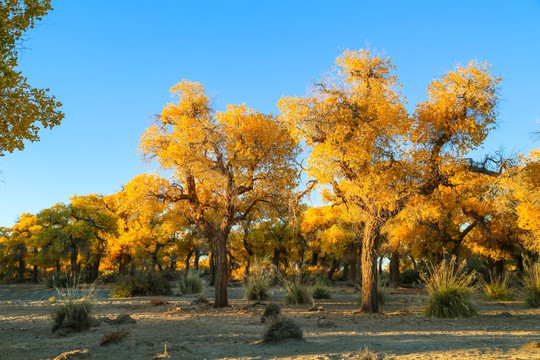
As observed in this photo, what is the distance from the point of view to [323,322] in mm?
10531

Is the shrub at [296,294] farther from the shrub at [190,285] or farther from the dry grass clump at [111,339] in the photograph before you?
the dry grass clump at [111,339]

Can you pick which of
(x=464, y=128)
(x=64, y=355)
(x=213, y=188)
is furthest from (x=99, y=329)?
(x=464, y=128)

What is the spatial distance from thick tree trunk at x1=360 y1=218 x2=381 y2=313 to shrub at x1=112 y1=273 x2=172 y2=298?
12899mm

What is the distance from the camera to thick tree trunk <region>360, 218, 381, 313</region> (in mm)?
13234

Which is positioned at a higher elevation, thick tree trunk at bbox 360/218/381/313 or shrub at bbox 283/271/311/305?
thick tree trunk at bbox 360/218/381/313

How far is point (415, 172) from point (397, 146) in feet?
3.47

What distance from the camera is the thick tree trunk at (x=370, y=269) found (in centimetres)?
1323

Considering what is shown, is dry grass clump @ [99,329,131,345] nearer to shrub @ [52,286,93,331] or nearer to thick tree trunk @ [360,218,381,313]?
shrub @ [52,286,93,331]

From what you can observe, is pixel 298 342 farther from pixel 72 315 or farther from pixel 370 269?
pixel 370 269

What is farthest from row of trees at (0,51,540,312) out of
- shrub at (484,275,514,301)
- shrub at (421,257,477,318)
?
shrub at (484,275,514,301)

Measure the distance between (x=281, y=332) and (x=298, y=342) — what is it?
379 millimetres

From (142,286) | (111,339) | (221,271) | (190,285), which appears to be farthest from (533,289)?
(142,286)

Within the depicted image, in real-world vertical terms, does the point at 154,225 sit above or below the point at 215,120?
below

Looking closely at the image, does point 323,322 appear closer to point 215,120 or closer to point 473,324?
point 473,324
